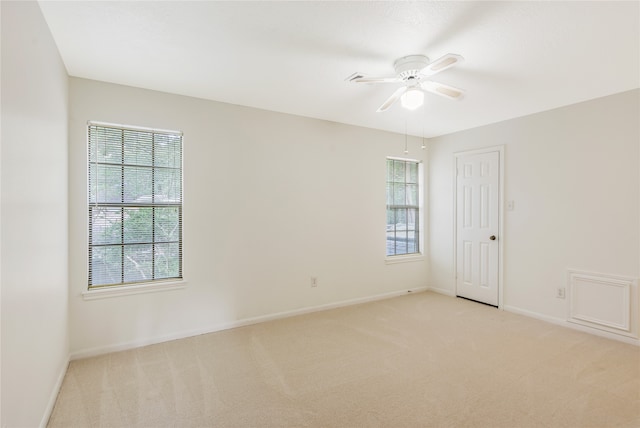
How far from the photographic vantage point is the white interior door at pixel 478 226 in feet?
14.0

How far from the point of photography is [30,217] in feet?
5.60

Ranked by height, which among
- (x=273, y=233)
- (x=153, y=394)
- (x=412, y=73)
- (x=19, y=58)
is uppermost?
(x=412, y=73)

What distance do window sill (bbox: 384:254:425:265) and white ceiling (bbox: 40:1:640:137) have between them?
2.37 m

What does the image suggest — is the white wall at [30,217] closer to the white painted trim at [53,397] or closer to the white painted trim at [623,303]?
the white painted trim at [53,397]

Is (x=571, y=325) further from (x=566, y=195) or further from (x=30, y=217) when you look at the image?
(x=30, y=217)

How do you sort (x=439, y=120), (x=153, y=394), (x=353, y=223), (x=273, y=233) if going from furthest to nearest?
(x=353, y=223)
(x=439, y=120)
(x=273, y=233)
(x=153, y=394)

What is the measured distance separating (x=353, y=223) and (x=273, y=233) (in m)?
1.20

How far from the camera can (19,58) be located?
1558 millimetres

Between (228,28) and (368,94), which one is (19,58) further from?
(368,94)

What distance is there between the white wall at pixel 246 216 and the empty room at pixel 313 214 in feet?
0.07

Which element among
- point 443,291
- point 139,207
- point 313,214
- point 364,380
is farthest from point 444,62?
point 443,291

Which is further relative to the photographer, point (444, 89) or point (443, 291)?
point (443, 291)

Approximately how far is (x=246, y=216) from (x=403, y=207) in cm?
259

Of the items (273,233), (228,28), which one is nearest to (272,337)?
(273,233)
